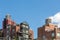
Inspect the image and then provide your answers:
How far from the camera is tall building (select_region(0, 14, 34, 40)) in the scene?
5064 inches

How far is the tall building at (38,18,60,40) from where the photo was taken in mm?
125375

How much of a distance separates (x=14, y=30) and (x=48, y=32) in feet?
64.7

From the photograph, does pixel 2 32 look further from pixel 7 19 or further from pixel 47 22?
pixel 47 22

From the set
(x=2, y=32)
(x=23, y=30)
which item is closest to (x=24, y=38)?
(x=23, y=30)

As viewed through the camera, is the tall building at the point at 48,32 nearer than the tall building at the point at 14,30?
Yes

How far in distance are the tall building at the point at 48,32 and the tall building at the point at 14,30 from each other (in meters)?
7.72

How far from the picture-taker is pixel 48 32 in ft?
424

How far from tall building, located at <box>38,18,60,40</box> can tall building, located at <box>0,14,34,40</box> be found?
7.72 m

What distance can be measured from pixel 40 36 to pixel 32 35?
803 centimetres

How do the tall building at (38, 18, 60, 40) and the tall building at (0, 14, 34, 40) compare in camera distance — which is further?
the tall building at (0, 14, 34, 40)

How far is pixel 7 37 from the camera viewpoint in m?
132

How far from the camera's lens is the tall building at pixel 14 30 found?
129 m

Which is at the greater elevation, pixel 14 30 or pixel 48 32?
pixel 14 30

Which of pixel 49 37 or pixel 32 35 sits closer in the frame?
pixel 49 37
